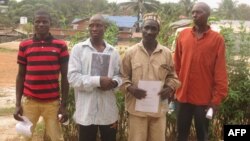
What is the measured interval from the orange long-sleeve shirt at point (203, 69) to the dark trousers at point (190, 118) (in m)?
0.08

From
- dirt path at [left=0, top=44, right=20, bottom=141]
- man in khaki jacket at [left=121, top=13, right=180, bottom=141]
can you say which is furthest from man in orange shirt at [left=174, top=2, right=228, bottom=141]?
dirt path at [left=0, top=44, right=20, bottom=141]

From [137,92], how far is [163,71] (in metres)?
0.35

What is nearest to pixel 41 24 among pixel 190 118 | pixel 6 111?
pixel 190 118

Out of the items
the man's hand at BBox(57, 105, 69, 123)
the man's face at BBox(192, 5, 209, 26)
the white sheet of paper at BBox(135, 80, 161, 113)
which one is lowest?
the man's hand at BBox(57, 105, 69, 123)

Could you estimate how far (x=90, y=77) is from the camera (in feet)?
11.4

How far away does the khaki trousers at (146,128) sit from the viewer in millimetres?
3689

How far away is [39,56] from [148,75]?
1.10 m

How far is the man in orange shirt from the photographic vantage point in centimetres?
378

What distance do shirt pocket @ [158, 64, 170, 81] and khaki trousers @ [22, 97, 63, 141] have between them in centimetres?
112

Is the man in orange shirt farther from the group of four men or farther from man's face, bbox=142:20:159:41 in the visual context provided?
man's face, bbox=142:20:159:41

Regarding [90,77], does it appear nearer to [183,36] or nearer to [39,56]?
[39,56]

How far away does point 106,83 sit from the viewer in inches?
136

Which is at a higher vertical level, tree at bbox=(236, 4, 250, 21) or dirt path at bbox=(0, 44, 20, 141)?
tree at bbox=(236, 4, 250, 21)

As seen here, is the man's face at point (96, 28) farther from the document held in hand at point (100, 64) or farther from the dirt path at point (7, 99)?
the dirt path at point (7, 99)
